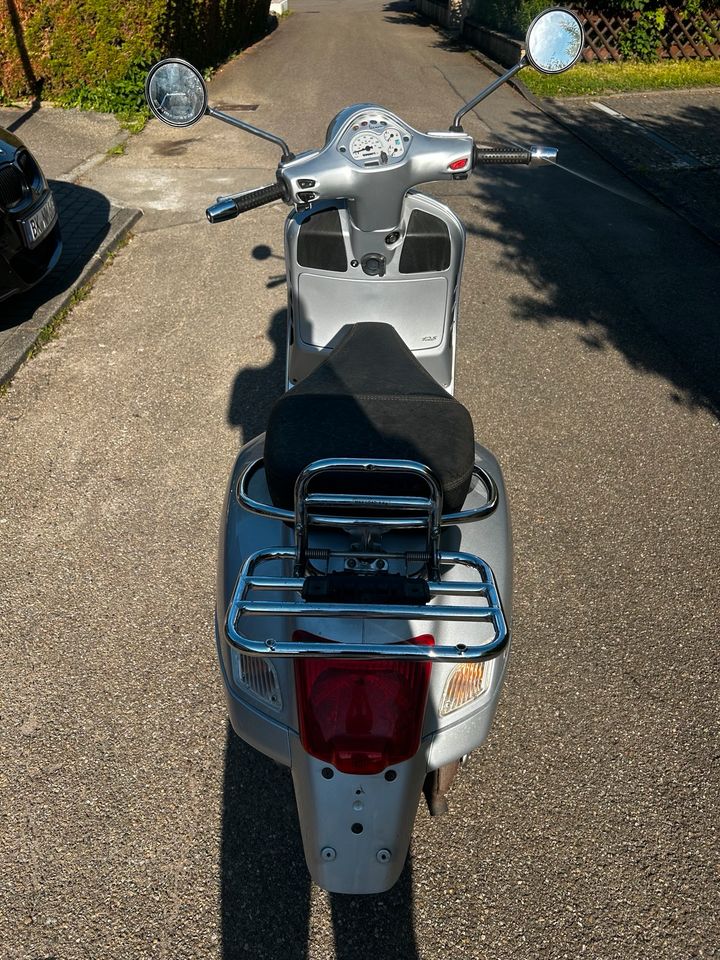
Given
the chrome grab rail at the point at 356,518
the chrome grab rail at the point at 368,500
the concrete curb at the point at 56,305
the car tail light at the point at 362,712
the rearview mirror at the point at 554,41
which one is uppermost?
the rearview mirror at the point at 554,41

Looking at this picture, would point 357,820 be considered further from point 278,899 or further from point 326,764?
point 278,899

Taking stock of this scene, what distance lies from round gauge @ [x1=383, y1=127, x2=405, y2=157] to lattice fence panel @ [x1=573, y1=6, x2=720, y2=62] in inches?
533

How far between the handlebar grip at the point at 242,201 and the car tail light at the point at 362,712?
68.7 inches

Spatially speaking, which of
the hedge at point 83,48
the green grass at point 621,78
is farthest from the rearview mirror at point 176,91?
the green grass at point 621,78

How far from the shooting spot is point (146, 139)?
9.45 m

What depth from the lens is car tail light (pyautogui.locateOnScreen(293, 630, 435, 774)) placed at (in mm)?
Result: 1572

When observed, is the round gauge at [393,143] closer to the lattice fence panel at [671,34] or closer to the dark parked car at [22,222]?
the dark parked car at [22,222]

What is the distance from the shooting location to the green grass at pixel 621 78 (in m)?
12.1

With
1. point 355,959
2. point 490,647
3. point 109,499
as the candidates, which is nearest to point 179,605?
point 109,499

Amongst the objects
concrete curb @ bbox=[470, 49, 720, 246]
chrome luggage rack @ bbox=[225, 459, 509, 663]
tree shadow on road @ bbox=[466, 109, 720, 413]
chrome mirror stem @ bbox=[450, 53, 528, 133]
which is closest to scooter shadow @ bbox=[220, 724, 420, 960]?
chrome luggage rack @ bbox=[225, 459, 509, 663]

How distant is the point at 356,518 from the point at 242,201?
5.15 ft

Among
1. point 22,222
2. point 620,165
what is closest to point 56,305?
point 22,222

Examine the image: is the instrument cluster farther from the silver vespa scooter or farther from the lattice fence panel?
the lattice fence panel

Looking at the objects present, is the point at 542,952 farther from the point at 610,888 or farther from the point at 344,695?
the point at 344,695
